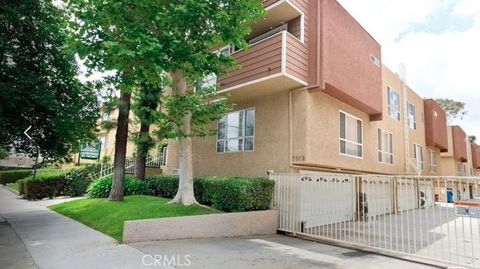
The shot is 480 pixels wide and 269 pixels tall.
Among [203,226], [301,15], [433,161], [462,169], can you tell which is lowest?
[203,226]

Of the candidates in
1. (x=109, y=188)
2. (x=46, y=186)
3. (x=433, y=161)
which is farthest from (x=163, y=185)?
(x=433, y=161)

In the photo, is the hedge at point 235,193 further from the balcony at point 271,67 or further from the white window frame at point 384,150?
the white window frame at point 384,150

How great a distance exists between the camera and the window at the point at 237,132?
14.3 m

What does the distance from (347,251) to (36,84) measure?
43.1 ft

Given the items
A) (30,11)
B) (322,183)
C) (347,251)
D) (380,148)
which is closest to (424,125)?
(380,148)

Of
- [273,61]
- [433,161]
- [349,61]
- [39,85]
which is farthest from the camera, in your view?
[433,161]

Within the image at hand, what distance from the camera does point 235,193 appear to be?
10.8 m

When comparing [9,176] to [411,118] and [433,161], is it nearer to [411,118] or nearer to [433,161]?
[411,118]

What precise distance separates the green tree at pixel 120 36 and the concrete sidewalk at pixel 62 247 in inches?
199

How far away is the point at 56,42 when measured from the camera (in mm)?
13531

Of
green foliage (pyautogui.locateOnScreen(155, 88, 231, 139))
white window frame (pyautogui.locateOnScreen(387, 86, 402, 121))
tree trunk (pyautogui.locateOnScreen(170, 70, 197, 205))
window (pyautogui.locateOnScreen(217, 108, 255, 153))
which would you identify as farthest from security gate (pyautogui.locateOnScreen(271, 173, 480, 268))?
white window frame (pyautogui.locateOnScreen(387, 86, 402, 121))

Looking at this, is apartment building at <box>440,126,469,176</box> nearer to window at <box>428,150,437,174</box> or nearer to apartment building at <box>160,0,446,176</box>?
window at <box>428,150,437,174</box>

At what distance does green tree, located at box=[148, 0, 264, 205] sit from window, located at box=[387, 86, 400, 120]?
45.3 ft

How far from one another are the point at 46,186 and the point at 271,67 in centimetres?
1605
